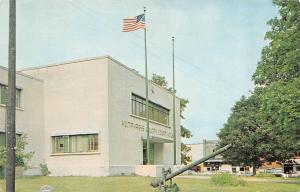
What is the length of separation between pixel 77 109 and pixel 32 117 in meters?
3.47

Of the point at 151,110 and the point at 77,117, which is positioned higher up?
the point at 151,110

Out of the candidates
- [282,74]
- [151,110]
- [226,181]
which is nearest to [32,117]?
[151,110]

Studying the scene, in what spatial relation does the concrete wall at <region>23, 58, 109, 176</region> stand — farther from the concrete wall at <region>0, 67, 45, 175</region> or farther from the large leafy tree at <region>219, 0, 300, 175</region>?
the large leafy tree at <region>219, 0, 300, 175</region>

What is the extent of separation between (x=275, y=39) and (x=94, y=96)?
47.0ft

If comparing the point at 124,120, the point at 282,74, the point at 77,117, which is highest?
the point at 282,74

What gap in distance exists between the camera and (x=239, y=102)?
238ft

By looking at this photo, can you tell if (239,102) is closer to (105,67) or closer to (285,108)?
(105,67)

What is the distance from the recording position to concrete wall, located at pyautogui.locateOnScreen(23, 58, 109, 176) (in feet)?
131

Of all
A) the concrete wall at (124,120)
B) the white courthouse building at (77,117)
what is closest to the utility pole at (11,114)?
the white courthouse building at (77,117)

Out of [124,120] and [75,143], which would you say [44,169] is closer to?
[75,143]

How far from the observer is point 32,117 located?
132ft

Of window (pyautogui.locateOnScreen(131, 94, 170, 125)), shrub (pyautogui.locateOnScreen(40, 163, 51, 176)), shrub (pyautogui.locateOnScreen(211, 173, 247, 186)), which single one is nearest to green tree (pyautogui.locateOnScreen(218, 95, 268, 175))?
window (pyautogui.locateOnScreen(131, 94, 170, 125))

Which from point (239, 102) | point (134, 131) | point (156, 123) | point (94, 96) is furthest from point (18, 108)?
point (239, 102)

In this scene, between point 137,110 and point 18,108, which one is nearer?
point 18,108
